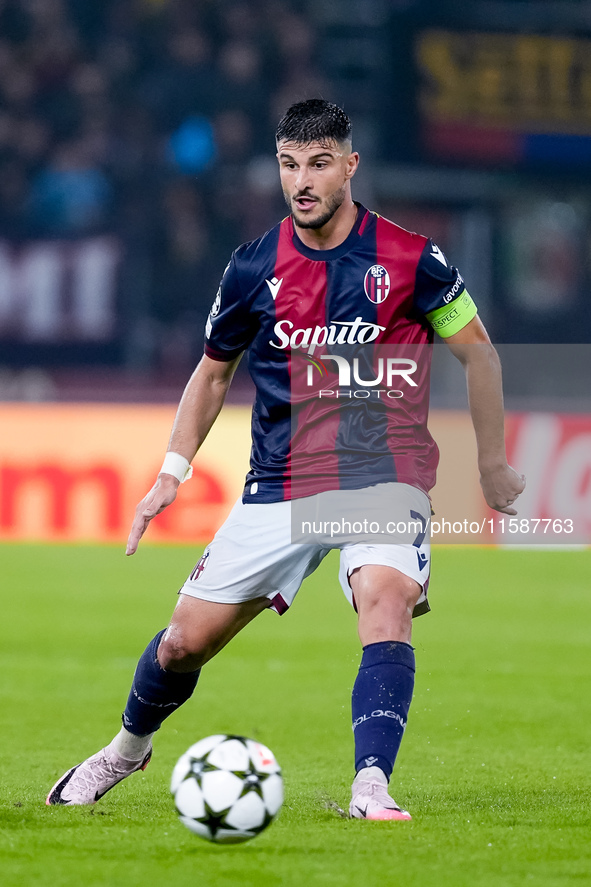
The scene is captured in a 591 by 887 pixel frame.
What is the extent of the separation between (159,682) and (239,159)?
11.8m

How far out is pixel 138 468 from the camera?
36.6ft

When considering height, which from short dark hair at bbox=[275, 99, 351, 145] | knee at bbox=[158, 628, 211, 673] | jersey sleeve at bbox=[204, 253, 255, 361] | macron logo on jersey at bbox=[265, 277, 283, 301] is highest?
short dark hair at bbox=[275, 99, 351, 145]

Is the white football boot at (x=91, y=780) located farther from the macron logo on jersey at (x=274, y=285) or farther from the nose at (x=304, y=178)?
the nose at (x=304, y=178)

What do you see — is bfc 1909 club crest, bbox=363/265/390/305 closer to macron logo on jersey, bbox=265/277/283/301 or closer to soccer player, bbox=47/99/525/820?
soccer player, bbox=47/99/525/820

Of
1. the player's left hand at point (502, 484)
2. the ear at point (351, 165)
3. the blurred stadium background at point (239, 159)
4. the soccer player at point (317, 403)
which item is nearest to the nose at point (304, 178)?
the soccer player at point (317, 403)

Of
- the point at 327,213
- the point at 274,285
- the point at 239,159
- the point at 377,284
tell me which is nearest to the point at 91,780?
the point at 274,285

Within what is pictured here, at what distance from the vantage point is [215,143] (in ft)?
Result: 49.3

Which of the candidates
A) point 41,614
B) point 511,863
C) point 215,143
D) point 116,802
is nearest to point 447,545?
point 41,614

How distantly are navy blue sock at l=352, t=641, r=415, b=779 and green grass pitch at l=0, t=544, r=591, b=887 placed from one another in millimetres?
192

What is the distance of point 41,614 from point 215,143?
8019mm

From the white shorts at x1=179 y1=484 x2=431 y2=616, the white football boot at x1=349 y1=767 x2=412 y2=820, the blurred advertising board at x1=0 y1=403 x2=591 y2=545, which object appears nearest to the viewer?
the white football boot at x1=349 y1=767 x2=412 y2=820

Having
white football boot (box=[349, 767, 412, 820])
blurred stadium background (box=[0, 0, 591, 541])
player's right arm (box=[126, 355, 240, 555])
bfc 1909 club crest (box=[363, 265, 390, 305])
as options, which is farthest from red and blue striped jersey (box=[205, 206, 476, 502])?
blurred stadium background (box=[0, 0, 591, 541])

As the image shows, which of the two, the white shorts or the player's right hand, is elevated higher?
the player's right hand

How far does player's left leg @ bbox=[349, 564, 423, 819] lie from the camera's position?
3.44 meters
